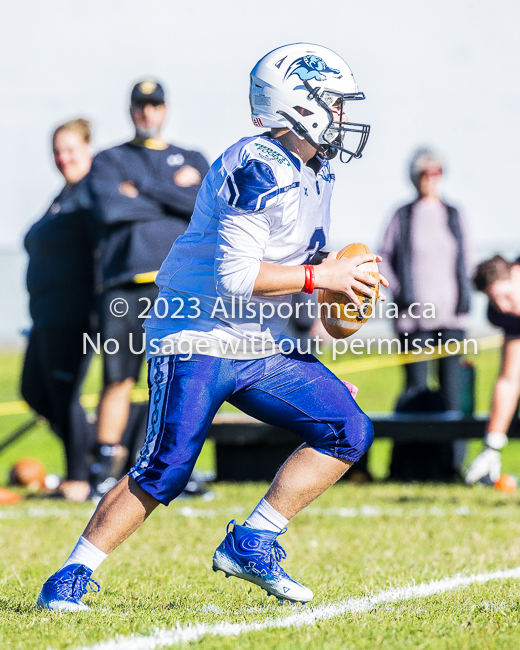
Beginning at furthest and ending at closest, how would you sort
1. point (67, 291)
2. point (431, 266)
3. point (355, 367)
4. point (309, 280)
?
1. point (355, 367)
2. point (431, 266)
3. point (67, 291)
4. point (309, 280)

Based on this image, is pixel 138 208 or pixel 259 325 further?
pixel 138 208

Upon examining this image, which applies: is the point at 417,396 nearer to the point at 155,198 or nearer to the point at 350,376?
the point at 155,198

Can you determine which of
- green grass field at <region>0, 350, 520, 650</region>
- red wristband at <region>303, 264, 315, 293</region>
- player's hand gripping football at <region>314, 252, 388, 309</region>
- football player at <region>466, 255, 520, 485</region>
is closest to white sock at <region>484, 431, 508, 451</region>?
football player at <region>466, 255, 520, 485</region>

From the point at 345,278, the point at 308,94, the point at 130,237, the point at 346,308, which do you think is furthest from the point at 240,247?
the point at 130,237

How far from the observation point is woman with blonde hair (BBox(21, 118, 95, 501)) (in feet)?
21.4

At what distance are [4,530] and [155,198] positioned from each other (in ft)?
7.14

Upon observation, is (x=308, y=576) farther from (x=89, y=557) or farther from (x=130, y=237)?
(x=130, y=237)

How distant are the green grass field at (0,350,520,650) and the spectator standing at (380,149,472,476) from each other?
1144 mm

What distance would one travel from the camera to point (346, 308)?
10.9 feet

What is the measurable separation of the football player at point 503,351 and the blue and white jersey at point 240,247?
2.68m

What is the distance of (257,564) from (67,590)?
1.97ft

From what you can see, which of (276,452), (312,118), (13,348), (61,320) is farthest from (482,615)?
(13,348)

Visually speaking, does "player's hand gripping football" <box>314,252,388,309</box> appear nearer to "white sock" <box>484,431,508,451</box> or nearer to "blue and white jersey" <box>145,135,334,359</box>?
"blue and white jersey" <box>145,135,334,359</box>

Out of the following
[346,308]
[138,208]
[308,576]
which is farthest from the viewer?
[138,208]
